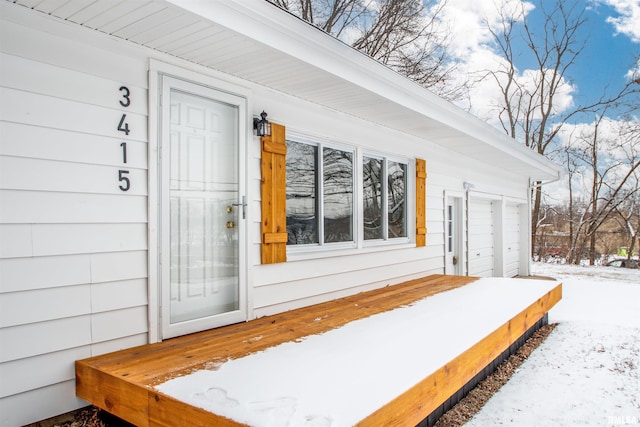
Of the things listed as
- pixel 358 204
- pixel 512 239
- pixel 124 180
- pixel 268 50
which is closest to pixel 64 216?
pixel 124 180

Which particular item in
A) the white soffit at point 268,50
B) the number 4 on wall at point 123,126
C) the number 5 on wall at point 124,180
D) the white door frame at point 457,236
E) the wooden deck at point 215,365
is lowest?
the wooden deck at point 215,365

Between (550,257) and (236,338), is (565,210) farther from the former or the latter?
(236,338)

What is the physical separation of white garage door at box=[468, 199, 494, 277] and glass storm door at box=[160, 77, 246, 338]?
5.12 meters

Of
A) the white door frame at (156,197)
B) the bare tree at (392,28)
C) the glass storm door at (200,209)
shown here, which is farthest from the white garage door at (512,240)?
the white door frame at (156,197)

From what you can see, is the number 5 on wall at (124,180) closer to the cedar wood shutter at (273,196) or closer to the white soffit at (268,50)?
the white soffit at (268,50)

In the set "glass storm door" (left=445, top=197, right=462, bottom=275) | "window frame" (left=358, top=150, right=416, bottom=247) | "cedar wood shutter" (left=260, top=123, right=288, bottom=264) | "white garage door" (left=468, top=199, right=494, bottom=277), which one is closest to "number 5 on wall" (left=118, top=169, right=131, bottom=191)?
"cedar wood shutter" (left=260, top=123, right=288, bottom=264)

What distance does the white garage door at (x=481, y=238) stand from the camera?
7.33 meters

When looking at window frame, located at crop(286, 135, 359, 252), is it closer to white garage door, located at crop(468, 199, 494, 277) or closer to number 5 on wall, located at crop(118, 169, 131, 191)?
number 5 on wall, located at crop(118, 169, 131, 191)

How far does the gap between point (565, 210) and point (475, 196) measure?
33.2 ft

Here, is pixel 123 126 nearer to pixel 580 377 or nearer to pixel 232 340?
pixel 232 340

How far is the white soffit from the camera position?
2.17 m

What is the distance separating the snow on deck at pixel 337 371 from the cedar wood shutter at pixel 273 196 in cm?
84

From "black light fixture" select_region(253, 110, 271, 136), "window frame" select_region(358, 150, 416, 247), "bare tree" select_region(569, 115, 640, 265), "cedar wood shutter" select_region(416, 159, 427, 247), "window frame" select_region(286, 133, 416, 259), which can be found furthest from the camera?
"bare tree" select_region(569, 115, 640, 265)

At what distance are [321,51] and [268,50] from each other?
0.45 metres
